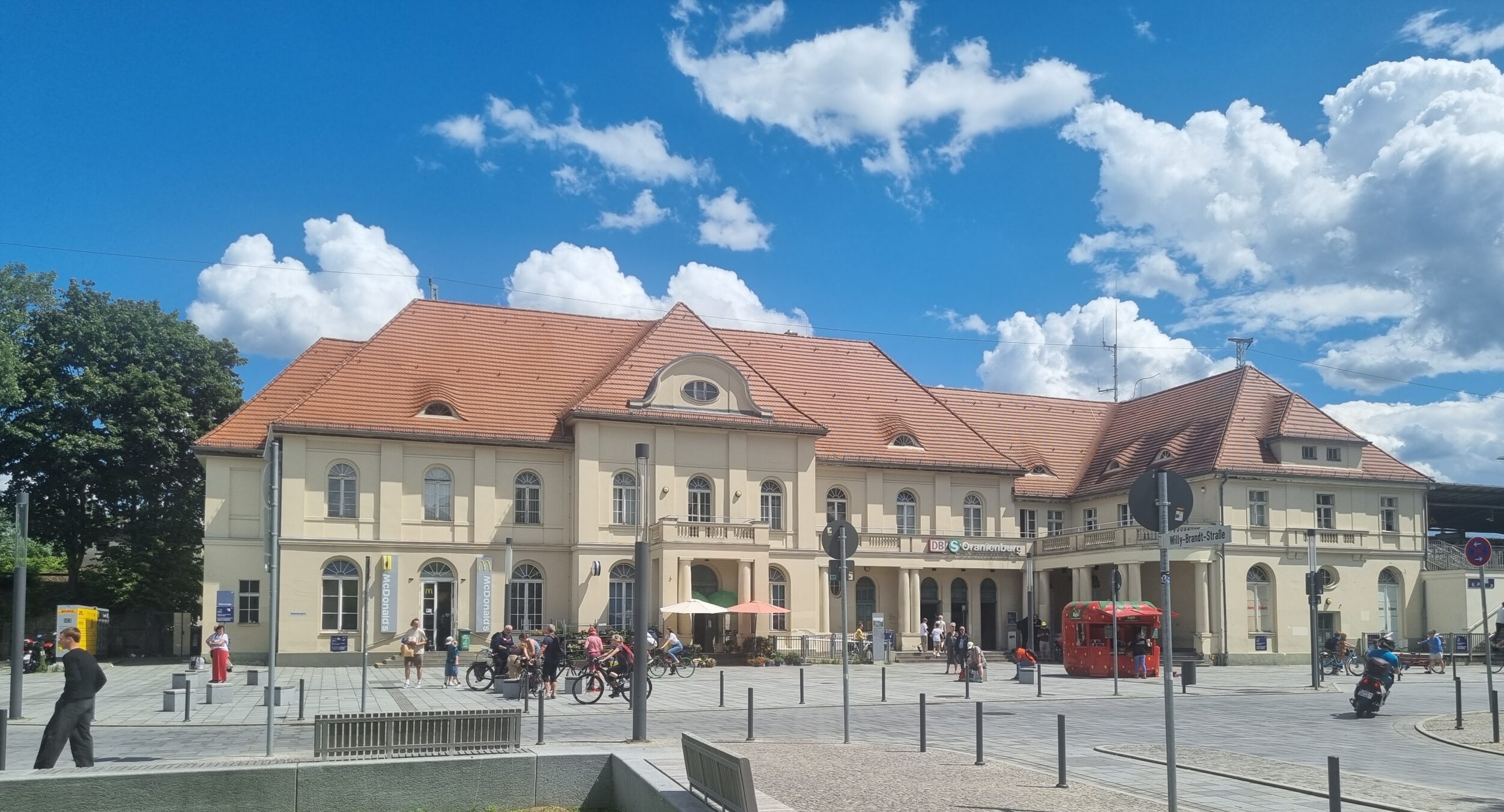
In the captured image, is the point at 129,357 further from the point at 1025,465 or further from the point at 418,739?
the point at 418,739

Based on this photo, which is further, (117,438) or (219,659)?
(117,438)

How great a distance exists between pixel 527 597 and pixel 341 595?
6446mm

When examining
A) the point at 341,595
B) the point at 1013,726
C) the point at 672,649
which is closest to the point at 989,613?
the point at 672,649

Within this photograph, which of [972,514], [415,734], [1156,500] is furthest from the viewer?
[972,514]

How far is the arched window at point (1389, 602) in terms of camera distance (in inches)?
1951

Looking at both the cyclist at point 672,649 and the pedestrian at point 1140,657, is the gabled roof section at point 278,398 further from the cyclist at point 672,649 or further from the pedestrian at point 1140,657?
the pedestrian at point 1140,657

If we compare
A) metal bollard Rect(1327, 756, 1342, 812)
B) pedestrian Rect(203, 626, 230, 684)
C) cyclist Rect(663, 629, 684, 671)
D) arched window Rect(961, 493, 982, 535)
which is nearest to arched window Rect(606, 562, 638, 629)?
cyclist Rect(663, 629, 684, 671)

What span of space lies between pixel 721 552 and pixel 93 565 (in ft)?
85.2

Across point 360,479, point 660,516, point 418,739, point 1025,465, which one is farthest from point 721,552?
point 418,739

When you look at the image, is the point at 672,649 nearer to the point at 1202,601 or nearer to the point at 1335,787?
the point at 1202,601

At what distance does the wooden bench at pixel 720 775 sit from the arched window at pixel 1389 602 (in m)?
46.5

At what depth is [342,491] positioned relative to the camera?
144 feet

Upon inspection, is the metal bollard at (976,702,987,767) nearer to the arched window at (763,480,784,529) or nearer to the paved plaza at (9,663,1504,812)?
the paved plaza at (9,663,1504,812)

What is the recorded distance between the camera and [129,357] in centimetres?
4791
